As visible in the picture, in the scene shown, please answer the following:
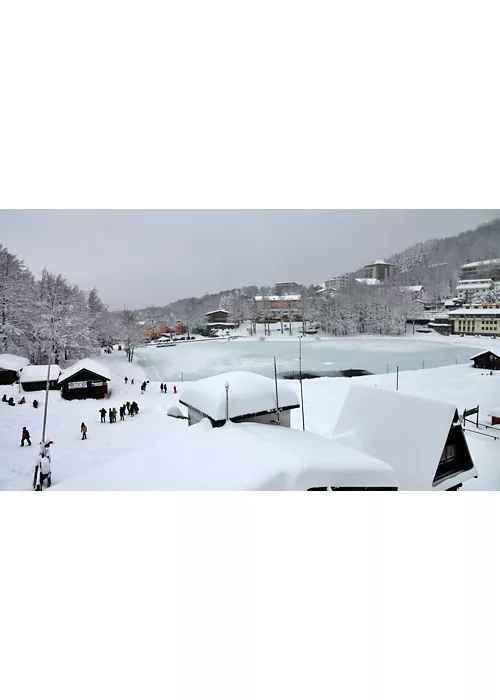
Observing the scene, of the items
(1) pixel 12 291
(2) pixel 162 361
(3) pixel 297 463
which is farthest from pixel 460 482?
(1) pixel 12 291

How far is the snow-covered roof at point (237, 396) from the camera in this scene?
2385 millimetres

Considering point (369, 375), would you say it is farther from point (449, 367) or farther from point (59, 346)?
point (59, 346)

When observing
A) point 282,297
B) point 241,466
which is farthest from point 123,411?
point 282,297

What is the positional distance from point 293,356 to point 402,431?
173cm

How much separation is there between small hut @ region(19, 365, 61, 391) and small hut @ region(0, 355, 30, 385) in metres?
0.04

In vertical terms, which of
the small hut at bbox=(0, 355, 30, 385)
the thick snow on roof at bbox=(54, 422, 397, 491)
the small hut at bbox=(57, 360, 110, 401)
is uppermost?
the small hut at bbox=(0, 355, 30, 385)

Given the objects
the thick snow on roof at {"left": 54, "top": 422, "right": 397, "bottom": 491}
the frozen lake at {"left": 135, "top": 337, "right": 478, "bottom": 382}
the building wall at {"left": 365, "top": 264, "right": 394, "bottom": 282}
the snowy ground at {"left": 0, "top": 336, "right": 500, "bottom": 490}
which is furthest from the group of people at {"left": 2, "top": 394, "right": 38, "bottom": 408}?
the building wall at {"left": 365, "top": 264, "right": 394, "bottom": 282}

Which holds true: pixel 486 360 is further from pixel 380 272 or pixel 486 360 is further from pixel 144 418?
pixel 144 418

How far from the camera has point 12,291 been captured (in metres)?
2.66

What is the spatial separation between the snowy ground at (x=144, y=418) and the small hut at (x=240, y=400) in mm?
287

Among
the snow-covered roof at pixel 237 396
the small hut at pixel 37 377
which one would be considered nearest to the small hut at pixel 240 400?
the snow-covered roof at pixel 237 396

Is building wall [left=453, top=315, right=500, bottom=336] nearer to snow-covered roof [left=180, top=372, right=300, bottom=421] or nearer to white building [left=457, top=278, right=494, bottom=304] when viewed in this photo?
white building [left=457, top=278, right=494, bottom=304]

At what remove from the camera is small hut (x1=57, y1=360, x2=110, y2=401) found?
2783 mm
